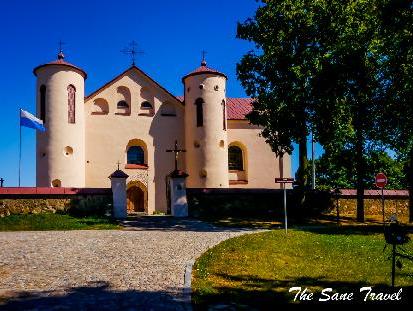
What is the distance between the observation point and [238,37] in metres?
22.4

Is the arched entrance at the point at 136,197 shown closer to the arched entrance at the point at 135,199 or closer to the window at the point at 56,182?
the arched entrance at the point at 135,199

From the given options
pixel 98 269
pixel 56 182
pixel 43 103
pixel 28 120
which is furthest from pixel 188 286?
pixel 43 103

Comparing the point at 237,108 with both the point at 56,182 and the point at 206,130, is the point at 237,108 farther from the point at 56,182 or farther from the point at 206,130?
the point at 56,182

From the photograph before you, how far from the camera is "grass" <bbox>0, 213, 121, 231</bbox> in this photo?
1855 cm

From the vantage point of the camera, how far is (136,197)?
30.9 meters

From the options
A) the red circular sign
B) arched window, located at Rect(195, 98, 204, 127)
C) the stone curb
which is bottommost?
the stone curb

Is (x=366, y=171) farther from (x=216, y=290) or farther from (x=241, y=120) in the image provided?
(x=216, y=290)

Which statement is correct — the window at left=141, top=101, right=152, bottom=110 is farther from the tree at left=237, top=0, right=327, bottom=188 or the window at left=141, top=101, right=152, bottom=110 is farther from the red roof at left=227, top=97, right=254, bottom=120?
the tree at left=237, top=0, right=327, bottom=188

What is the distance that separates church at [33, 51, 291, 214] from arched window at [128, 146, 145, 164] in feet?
0.24

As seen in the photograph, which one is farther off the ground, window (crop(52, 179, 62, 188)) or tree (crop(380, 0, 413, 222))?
tree (crop(380, 0, 413, 222))

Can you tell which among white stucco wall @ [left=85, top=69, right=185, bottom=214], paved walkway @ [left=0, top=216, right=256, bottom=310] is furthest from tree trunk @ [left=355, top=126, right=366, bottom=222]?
white stucco wall @ [left=85, top=69, right=185, bottom=214]

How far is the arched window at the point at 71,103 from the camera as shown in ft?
92.8

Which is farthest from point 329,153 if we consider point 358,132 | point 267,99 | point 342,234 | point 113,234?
point 113,234

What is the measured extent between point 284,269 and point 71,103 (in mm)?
22531
